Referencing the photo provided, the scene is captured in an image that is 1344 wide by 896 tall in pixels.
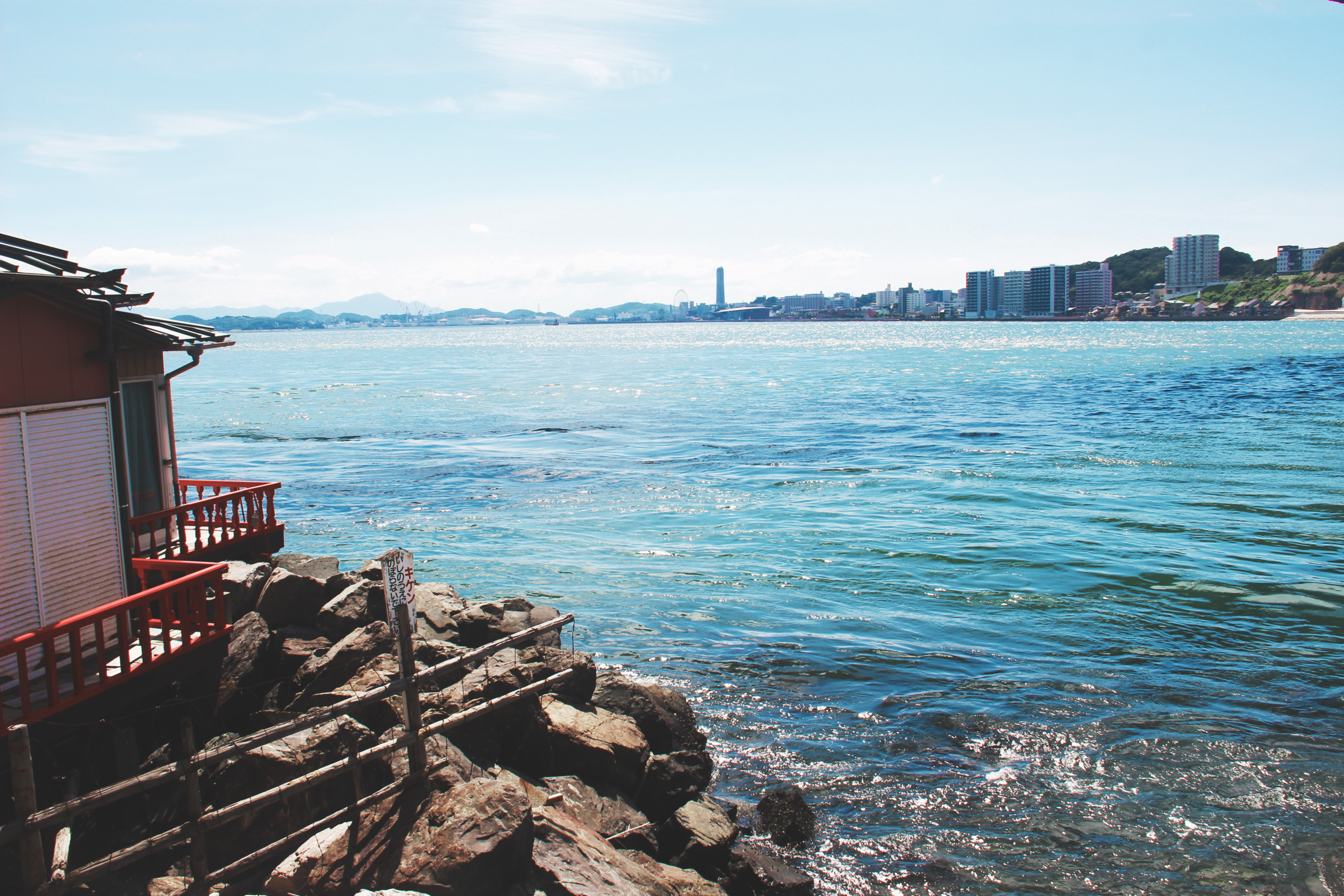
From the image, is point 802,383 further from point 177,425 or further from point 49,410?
point 49,410

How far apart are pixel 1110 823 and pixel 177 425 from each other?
5806 cm

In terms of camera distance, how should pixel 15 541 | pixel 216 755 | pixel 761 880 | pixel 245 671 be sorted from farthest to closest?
pixel 245 671
pixel 15 541
pixel 761 880
pixel 216 755

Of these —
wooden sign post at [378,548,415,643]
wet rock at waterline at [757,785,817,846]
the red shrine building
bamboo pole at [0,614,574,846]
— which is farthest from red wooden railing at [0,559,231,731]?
wet rock at waterline at [757,785,817,846]

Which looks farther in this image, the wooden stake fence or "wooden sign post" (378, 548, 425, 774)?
"wooden sign post" (378, 548, 425, 774)

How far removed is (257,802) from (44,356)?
552 centimetres

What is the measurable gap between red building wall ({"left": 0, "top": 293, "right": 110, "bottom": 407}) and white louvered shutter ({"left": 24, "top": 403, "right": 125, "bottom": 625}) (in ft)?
0.68

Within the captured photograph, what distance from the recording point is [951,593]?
17.3 metres

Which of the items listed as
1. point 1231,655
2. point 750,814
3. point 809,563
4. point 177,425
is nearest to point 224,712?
point 750,814

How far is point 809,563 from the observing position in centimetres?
1984

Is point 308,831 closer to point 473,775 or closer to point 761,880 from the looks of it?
point 473,775

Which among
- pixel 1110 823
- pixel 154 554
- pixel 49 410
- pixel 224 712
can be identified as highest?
pixel 49 410

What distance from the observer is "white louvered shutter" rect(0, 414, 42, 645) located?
8.37m

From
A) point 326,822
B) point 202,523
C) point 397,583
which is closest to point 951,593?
point 397,583

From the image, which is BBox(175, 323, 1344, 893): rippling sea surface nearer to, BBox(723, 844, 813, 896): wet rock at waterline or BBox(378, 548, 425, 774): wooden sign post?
BBox(723, 844, 813, 896): wet rock at waterline
